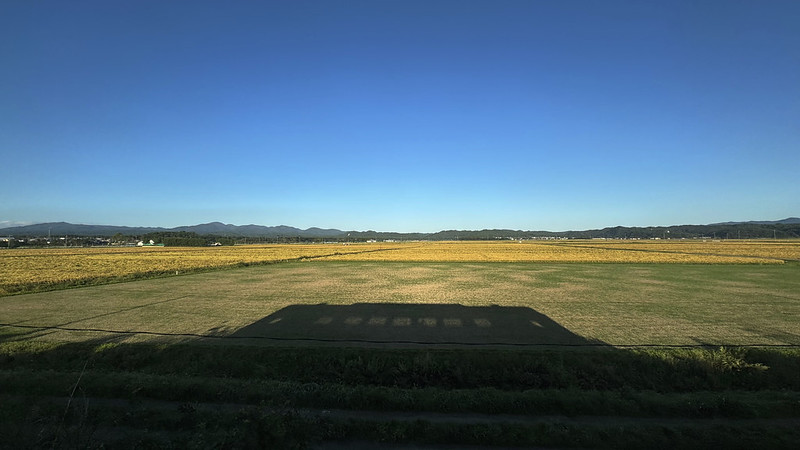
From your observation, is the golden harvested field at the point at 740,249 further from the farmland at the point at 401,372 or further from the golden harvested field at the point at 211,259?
the farmland at the point at 401,372

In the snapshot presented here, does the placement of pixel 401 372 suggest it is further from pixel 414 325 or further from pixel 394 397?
pixel 414 325

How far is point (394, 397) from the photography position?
6254mm

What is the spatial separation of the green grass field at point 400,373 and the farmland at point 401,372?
3 cm

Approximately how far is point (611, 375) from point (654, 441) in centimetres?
299

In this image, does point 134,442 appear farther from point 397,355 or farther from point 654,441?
point 654,441

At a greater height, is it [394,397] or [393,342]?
[394,397]

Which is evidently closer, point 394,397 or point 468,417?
point 468,417

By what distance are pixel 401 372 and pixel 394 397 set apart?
5.70ft

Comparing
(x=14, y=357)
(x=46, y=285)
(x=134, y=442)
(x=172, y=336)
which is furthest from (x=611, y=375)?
(x=46, y=285)

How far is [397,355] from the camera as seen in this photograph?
8828mm

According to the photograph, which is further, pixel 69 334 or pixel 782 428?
pixel 69 334

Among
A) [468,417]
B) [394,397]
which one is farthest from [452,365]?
[468,417]

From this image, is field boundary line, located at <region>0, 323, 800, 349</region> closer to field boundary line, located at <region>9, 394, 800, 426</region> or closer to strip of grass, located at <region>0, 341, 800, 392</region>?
strip of grass, located at <region>0, 341, 800, 392</region>

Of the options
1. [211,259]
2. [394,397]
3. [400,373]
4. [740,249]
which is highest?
[740,249]
